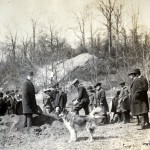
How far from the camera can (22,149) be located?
7.48m

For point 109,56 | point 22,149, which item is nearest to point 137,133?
point 22,149

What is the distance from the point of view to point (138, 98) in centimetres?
869

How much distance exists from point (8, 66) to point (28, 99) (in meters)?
25.5

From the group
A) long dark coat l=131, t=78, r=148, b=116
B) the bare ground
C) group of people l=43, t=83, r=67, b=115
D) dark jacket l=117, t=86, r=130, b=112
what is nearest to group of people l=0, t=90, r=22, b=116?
group of people l=43, t=83, r=67, b=115

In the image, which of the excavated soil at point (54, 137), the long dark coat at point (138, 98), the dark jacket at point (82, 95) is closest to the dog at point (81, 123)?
the excavated soil at point (54, 137)

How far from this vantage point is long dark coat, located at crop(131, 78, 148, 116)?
8625mm

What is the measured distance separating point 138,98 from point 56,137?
2365mm

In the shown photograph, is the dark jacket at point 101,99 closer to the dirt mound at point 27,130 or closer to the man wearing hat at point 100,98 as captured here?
the man wearing hat at point 100,98

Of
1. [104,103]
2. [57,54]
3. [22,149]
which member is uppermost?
[57,54]

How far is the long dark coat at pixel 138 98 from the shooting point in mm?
8625

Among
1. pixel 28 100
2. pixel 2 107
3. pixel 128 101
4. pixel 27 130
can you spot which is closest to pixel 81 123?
pixel 27 130

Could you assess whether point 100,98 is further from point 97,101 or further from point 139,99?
point 139,99

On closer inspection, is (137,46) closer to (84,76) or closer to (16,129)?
(84,76)

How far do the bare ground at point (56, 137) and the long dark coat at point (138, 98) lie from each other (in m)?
0.53
